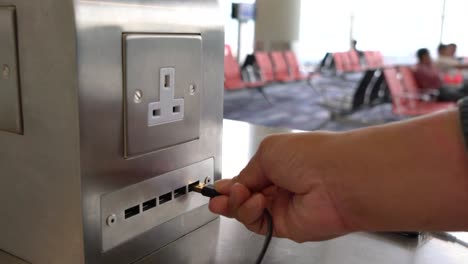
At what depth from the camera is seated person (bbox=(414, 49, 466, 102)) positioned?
4.05 metres

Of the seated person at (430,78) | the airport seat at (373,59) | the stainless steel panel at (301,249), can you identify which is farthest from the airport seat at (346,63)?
the stainless steel panel at (301,249)

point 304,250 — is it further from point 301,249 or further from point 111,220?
point 111,220

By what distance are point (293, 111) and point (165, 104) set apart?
5140 mm

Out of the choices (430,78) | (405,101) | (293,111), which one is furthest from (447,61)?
(293,111)

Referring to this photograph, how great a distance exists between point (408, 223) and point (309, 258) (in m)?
0.14

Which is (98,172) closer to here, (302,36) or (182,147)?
(182,147)

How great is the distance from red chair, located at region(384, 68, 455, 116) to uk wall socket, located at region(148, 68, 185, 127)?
3.56 meters

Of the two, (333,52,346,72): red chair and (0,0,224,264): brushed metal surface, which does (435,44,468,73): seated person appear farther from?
(0,0,224,264): brushed metal surface

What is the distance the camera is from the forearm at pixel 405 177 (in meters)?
0.38

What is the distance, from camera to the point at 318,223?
0.46 meters

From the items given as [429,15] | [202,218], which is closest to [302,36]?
[429,15]

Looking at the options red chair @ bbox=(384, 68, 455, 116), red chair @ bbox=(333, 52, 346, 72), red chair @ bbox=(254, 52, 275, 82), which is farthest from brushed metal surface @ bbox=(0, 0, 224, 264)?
red chair @ bbox=(333, 52, 346, 72)

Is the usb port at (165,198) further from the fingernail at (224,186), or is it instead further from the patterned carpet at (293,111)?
the patterned carpet at (293,111)

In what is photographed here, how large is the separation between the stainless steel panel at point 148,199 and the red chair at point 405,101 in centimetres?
351
